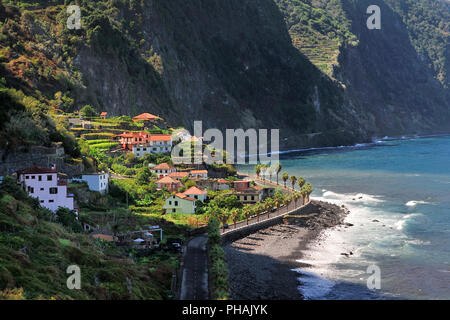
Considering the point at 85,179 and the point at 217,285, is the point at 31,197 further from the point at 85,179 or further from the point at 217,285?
the point at 217,285

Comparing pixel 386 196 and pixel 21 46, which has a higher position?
pixel 21 46

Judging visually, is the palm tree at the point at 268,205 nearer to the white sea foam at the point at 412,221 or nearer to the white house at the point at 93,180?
the white sea foam at the point at 412,221

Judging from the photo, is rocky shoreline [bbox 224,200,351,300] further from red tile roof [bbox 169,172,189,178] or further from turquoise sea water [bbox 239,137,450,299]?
red tile roof [bbox 169,172,189,178]

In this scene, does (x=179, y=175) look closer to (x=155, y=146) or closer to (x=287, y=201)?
(x=155, y=146)

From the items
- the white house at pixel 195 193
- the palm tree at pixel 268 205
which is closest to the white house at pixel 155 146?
the white house at pixel 195 193

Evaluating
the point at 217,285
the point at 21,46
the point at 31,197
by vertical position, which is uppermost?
the point at 21,46
